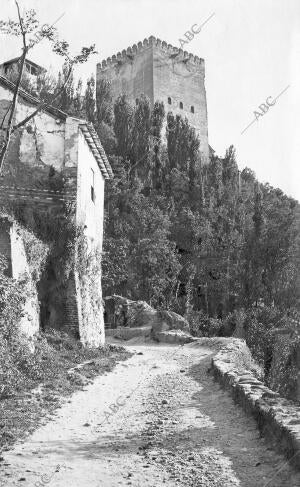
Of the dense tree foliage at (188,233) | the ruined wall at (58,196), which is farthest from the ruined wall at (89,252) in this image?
the dense tree foliage at (188,233)

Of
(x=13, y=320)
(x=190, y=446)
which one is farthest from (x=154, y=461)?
(x=13, y=320)

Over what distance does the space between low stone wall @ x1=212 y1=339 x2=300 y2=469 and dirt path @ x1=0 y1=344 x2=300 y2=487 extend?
14cm

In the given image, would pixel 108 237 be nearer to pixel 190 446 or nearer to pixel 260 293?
pixel 260 293

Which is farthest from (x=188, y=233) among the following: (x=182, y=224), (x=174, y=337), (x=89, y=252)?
(x=89, y=252)

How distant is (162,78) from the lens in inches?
2110

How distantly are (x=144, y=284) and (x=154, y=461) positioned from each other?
24.5m

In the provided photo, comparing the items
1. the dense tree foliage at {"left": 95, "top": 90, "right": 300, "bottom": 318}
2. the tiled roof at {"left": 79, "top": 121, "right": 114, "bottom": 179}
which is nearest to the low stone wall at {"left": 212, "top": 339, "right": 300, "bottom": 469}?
the tiled roof at {"left": 79, "top": 121, "right": 114, "bottom": 179}

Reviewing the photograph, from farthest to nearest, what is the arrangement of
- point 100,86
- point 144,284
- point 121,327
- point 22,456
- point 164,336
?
point 100,86 < point 144,284 < point 121,327 < point 164,336 < point 22,456

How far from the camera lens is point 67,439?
20.6 ft

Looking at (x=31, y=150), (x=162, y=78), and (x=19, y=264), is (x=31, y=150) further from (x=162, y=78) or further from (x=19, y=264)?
(x=162, y=78)

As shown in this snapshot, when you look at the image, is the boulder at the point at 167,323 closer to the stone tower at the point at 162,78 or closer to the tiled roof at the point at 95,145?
the tiled roof at the point at 95,145

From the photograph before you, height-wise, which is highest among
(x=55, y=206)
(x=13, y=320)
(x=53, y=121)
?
(x=53, y=121)

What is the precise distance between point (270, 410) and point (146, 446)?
158cm

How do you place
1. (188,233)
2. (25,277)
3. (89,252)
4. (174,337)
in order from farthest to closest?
(188,233), (174,337), (89,252), (25,277)
